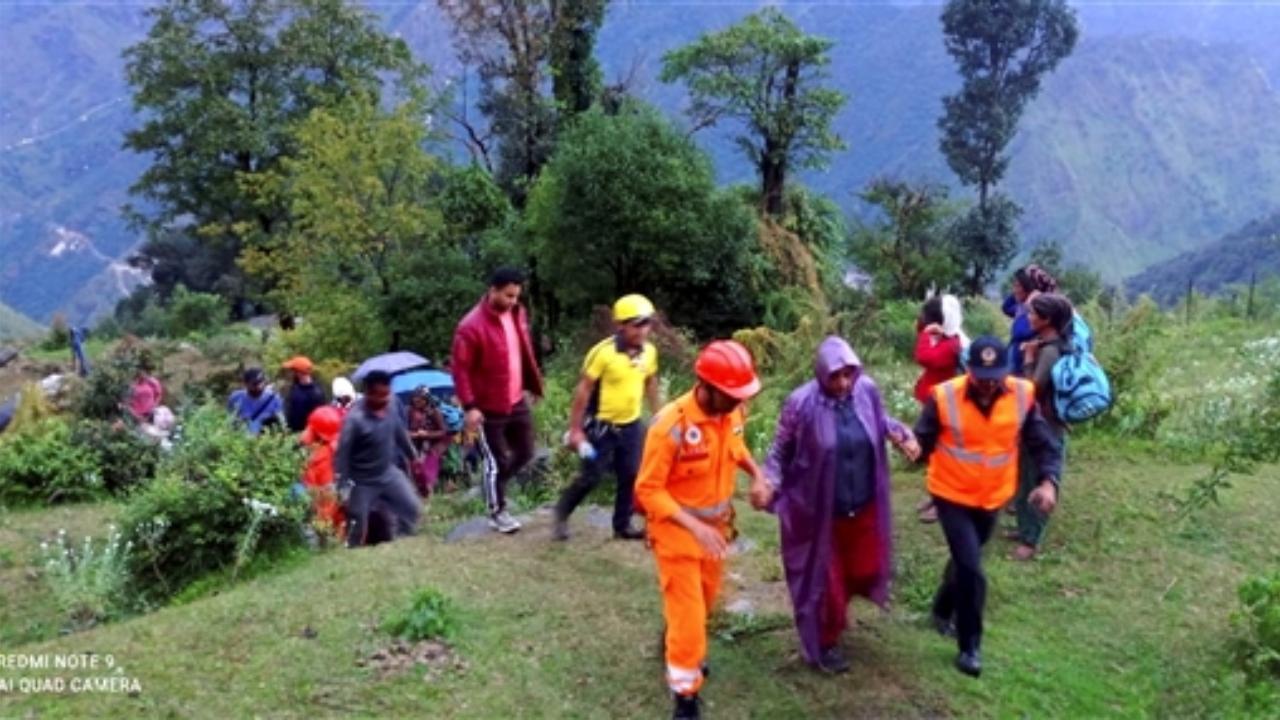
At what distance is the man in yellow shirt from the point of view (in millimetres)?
6402

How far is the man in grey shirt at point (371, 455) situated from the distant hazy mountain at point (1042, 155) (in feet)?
329

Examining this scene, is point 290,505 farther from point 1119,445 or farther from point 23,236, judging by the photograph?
point 23,236

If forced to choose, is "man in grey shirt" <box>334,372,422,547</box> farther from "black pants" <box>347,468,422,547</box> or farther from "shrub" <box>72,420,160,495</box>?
"shrub" <box>72,420,160,495</box>

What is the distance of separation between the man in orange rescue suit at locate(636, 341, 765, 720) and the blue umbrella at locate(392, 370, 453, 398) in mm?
7467

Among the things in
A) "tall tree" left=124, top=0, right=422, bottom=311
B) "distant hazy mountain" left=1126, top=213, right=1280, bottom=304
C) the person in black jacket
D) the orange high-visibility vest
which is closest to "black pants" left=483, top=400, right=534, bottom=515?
the orange high-visibility vest

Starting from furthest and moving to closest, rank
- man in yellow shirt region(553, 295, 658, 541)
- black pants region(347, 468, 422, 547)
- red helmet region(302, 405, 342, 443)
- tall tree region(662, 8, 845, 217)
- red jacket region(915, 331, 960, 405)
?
1. tall tree region(662, 8, 845, 217)
2. red helmet region(302, 405, 342, 443)
3. black pants region(347, 468, 422, 547)
4. red jacket region(915, 331, 960, 405)
5. man in yellow shirt region(553, 295, 658, 541)

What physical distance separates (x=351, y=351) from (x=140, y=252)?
38273mm

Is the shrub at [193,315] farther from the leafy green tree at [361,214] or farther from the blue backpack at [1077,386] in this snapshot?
the blue backpack at [1077,386]

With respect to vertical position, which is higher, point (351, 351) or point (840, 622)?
point (351, 351)

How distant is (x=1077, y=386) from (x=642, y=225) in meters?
11.8

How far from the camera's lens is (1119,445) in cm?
952

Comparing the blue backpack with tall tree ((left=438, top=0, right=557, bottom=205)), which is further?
tall tree ((left=438, top=0, right=557, bottom=205))

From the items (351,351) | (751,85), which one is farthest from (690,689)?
(751,85)

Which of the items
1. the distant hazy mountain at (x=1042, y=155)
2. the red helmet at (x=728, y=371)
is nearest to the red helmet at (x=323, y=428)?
the red helmet at (x=728, y=371)
